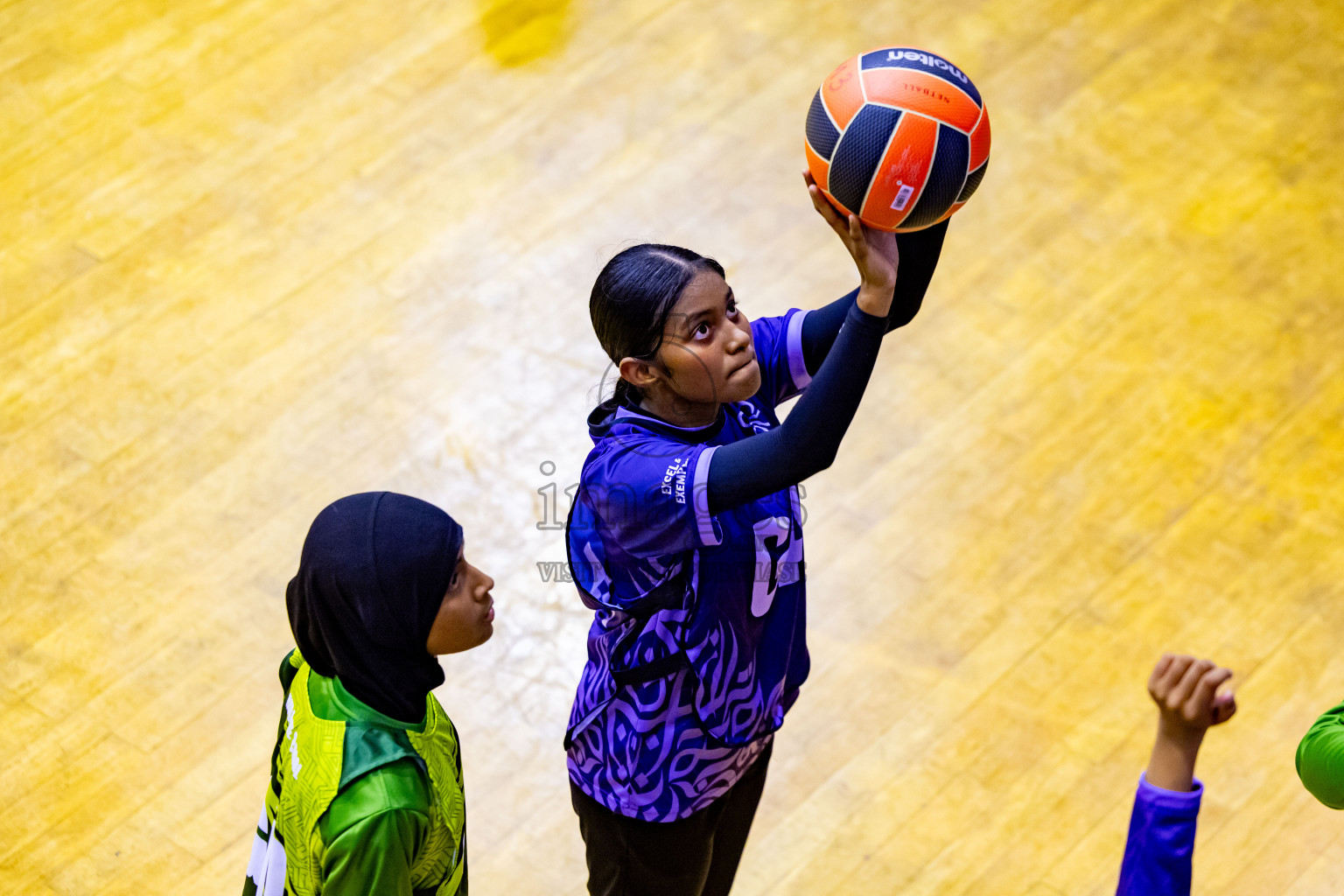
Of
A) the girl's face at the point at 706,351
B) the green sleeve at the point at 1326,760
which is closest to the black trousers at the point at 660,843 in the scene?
the girl's face at the point at 706,351

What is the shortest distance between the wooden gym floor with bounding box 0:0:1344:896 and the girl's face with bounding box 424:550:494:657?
49.7 inches

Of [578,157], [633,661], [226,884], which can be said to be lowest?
[226,884]

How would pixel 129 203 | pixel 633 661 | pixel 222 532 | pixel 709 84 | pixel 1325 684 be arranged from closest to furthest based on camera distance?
pixel 633 661 → pixel 1325 684 → pixel 222 532 → pixel 129 203 → pixel 709 84

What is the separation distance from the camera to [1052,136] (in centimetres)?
449

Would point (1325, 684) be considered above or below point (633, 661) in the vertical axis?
below

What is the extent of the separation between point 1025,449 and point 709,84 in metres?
1.78

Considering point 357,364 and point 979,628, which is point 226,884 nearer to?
point 357,364

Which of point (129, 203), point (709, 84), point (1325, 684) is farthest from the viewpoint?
point (709, 84)

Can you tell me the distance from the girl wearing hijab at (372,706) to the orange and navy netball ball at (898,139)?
732mm

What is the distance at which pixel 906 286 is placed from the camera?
1.95m

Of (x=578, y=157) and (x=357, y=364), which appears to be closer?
(x=357, y=364)

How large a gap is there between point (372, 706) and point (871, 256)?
2.83ft

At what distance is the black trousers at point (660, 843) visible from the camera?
2119 millimetres

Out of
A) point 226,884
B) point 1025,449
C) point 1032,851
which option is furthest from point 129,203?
point 1032,851
